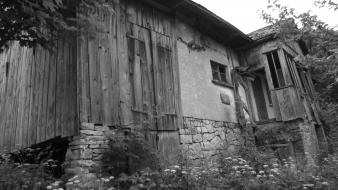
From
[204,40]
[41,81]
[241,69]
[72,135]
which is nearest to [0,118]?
[41,81]

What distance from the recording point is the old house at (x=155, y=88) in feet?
18.1

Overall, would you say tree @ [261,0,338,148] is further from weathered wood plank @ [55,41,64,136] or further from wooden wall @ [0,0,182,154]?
weathered wood plank @ [55,41,64,136]

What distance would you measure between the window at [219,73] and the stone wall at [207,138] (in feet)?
5.09

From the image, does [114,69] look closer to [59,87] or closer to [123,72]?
[123,72]

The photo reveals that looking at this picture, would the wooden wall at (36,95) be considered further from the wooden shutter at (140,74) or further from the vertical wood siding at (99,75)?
the wooden shutter at (140,74)

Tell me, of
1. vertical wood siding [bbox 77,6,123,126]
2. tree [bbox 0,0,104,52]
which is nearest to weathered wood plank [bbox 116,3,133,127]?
vertical wood siding [bbox 77,6,123,126]

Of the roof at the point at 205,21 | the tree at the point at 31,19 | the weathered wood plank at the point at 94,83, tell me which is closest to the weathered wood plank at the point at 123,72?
the weathered wood plank at the point at 94,83

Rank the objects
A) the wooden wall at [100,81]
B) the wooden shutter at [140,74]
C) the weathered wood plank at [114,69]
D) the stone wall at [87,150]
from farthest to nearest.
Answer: the wooden shutter at [140,74], the weathered wood plank at [114,69], the wooden wall at [100,81], the stone wall at [87,150]

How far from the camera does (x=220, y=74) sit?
996 cm

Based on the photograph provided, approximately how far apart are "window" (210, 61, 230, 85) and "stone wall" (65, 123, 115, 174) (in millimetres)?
4942

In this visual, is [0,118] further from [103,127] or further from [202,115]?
[202,115]

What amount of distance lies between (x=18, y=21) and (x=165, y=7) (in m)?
4.90

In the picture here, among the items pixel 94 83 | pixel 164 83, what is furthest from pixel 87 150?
pixel 164 83

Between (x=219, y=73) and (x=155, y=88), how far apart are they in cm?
363
